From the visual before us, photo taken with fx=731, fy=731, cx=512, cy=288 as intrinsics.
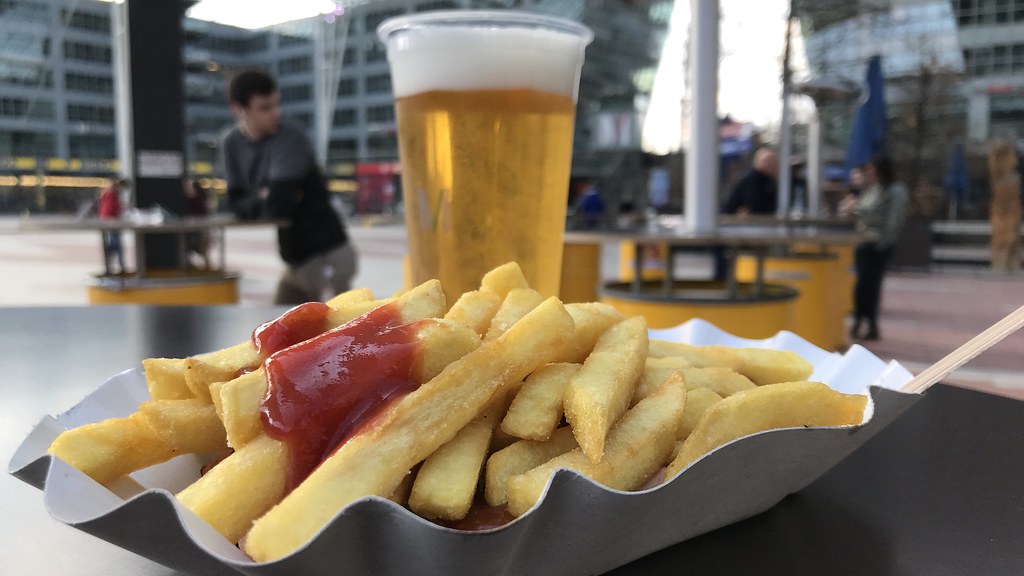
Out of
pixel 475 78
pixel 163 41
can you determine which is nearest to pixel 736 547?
pixel 475 78

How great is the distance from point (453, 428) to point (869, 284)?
23.5ft

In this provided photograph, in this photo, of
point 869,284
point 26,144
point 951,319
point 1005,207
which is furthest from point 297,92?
point 869,284

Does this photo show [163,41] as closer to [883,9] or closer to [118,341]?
[118,341]

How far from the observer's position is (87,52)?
35688 millimetres

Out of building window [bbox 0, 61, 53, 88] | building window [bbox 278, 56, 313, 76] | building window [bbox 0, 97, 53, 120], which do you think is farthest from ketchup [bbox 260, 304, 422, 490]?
building window [bbox 278, 56, 313, 76]

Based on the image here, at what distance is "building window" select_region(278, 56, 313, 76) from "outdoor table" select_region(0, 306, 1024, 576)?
143ft

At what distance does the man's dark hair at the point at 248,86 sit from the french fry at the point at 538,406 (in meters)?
4.10

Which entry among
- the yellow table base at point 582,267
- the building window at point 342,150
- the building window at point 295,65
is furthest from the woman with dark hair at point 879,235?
the building window at point 295,65

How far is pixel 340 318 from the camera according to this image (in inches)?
27.0

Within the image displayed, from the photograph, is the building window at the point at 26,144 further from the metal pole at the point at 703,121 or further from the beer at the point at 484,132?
the beer at the point at 484,132

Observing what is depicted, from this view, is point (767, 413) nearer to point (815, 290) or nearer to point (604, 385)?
point (604, 385)

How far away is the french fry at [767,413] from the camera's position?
56 cm

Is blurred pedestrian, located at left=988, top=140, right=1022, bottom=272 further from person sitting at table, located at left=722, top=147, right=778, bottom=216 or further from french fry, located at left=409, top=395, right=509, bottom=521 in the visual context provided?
french fry, located at left=409, top=395, right=509, bottom=521

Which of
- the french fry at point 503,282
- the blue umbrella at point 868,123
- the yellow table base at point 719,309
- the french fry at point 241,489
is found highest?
the blue umbrella at point 868,123
